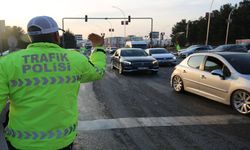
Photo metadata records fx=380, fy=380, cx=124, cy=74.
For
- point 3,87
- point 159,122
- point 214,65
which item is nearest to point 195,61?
point 214,65

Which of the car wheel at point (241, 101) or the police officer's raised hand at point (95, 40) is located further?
the car wheel at point (241, 101)

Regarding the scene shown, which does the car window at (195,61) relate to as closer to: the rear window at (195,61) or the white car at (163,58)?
the rear window at (195,61)

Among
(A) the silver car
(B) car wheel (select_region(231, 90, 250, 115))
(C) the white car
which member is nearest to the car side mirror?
(A) the silver car

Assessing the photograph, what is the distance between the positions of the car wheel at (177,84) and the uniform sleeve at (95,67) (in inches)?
337

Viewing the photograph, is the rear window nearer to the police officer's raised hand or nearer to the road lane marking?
the road lane marking

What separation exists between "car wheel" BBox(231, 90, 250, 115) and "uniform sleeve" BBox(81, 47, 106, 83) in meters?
5.84

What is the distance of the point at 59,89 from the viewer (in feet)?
8.84

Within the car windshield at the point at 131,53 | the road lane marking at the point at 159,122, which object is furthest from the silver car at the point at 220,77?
the car windshield at the point at 131,53

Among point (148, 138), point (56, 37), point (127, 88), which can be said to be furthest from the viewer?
point (127, 88)

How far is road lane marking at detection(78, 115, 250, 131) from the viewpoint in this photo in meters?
7.40

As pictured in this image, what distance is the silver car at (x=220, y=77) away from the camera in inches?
343

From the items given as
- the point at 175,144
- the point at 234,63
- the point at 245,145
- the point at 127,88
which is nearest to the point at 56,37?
the point at 175,144

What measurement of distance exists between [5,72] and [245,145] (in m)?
4.56

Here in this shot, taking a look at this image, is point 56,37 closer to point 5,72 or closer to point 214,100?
point 5,72
